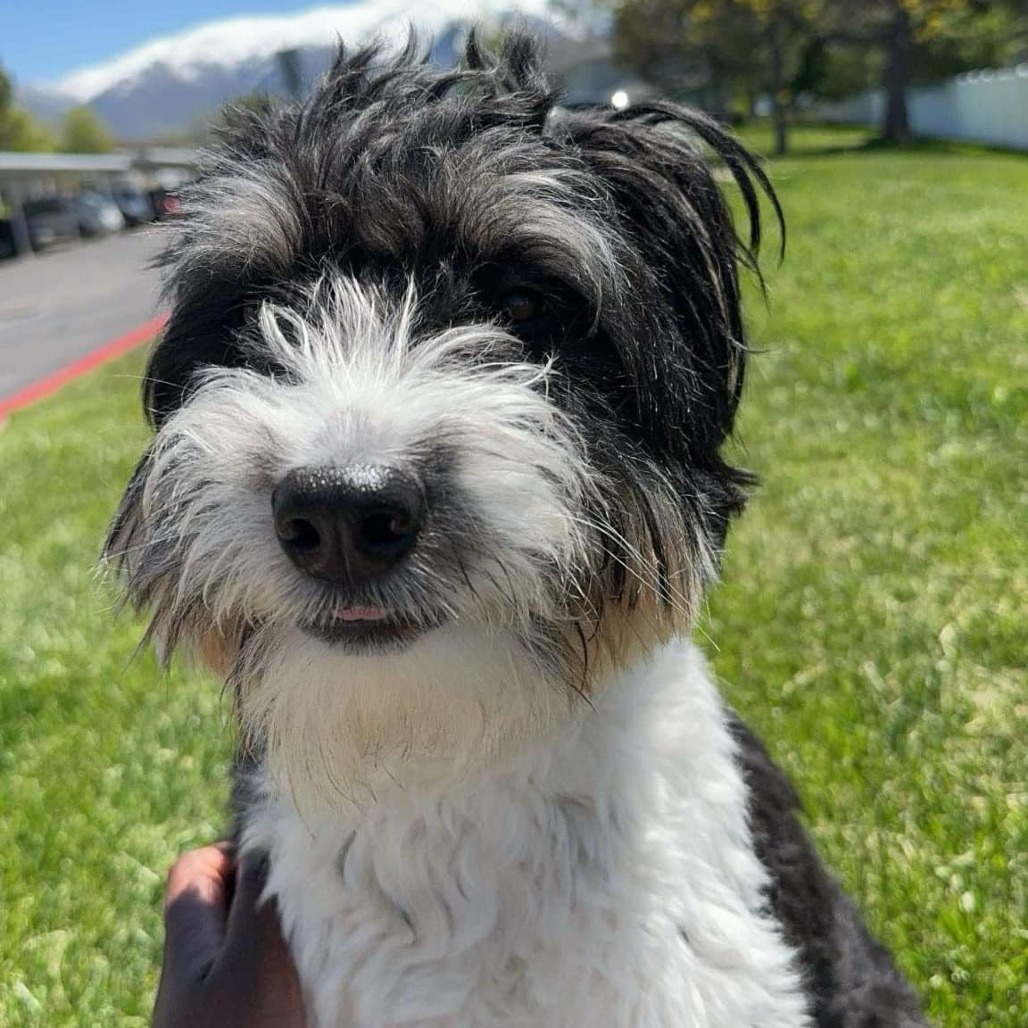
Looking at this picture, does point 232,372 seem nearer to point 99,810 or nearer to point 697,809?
point 697,809

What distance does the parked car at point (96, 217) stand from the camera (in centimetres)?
4666

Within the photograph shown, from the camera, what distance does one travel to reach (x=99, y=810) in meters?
3.79

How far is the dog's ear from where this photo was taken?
2.13 metres

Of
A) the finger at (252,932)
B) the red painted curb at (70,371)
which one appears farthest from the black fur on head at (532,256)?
the red painted curb at (70,371)

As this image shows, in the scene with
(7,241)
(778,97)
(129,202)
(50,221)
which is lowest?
(129,202)

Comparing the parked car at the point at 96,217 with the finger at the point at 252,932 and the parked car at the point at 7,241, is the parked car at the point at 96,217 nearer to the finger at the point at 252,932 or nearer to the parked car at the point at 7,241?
the parked car at the point at 7,241

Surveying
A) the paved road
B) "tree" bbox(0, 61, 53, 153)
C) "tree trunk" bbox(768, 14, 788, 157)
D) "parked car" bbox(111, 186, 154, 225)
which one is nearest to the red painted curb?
the paved road

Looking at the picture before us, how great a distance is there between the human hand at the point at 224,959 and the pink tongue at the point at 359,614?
88 centimetres

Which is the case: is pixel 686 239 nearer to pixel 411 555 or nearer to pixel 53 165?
pixel 411 555

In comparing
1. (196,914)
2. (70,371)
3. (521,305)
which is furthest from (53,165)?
(521,305)

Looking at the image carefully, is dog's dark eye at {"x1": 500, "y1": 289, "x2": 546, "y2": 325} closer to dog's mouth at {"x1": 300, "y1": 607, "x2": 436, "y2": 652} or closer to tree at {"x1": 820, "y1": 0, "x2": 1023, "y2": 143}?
dog's mouth at {"x1": 300, "y1": 607, "x2": 436, "y2": 652}

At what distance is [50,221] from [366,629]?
4834 cm

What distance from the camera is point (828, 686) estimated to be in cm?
397

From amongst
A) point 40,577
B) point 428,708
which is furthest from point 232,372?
point 40,577
